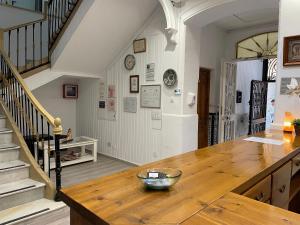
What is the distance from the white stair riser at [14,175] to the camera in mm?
2844

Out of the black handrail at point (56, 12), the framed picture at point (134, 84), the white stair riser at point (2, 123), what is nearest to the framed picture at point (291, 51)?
the framed picture at point (134, 84)

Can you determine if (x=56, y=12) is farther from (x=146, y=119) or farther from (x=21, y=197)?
(x=21, y=197)

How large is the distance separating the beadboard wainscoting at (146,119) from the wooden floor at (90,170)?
0.20 meters

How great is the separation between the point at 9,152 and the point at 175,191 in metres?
2.92

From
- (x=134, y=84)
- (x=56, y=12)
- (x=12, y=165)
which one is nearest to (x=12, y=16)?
(x=56, y=12)

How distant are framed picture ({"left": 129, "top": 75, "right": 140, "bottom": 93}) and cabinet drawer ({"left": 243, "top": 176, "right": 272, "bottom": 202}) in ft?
11.5

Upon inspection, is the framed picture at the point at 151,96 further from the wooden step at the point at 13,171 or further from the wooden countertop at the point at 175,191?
the wooden countertop at the point at 175,191

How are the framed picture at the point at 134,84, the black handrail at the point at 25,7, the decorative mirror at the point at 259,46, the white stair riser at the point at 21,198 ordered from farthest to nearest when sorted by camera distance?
the black handrail at the point at 25,7 → the decorative mirror at the point at 259,46 → the framed picture at the point at 134,84 → the white stair riser at the point at 21,198

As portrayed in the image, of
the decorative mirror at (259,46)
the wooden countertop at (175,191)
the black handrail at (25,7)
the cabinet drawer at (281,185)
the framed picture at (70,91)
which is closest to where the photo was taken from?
the wooden countertop at (175,191)

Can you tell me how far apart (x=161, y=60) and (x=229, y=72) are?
209 centimetres

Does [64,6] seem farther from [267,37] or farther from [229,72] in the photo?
[267,37]

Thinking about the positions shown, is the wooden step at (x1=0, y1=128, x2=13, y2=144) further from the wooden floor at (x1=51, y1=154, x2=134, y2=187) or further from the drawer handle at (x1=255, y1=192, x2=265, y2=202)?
the drawer handle at (x1=255, y1=192, x2=265, y2=202)

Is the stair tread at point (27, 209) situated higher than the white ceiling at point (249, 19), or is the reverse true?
the white ceiling at point (249, 19)

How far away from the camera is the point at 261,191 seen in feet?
4.13
